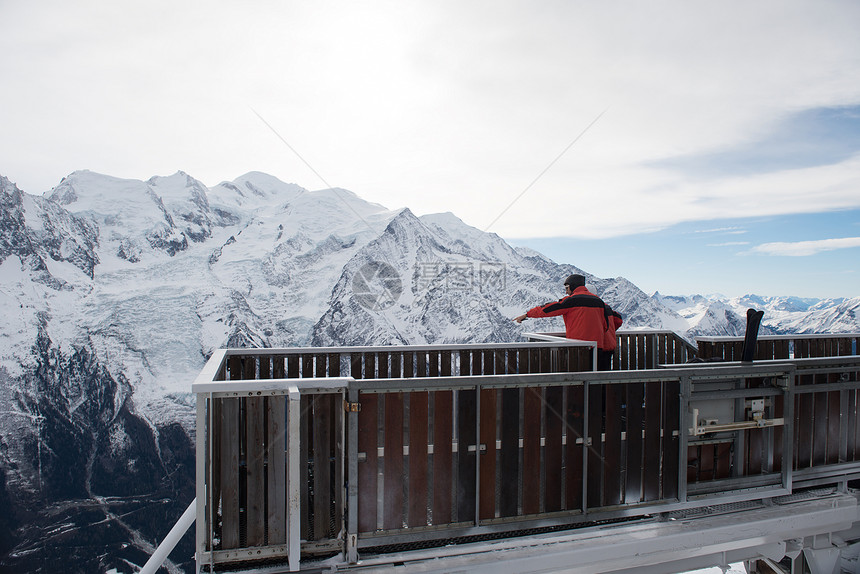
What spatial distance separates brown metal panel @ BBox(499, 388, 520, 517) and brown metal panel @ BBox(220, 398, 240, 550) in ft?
6.32

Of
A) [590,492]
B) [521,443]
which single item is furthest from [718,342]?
[521,443]

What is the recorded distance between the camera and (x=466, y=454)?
3607mm

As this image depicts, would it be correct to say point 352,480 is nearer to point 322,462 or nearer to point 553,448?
point 322,462

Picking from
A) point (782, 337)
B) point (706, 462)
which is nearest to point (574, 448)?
point (706, 462)

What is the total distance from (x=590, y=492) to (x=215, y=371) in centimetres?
317

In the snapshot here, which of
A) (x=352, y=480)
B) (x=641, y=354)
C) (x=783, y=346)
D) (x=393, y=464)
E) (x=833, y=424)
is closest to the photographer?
(x=352, y=480)

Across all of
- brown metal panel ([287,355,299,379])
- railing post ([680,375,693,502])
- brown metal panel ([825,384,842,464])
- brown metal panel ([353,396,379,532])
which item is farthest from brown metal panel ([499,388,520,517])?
brown metal panel ([825,384,842,464])

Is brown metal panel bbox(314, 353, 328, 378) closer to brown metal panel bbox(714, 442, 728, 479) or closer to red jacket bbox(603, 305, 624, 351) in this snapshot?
red jacket bbox(603, 305, 624, 351)

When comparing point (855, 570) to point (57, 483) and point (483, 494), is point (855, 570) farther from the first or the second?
point (57, 483)

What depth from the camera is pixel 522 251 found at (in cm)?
16838

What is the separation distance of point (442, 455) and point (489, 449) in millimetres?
380

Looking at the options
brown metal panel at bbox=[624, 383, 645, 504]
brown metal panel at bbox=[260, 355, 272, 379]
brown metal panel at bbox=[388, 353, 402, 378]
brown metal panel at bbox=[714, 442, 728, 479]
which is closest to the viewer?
brown metal panel at bbox=[624, 383, 645, 504]

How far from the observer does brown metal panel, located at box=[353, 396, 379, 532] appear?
3385mm

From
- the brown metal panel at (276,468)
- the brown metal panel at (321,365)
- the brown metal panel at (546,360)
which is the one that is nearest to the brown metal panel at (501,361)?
the brown metal panel at (546,360)
